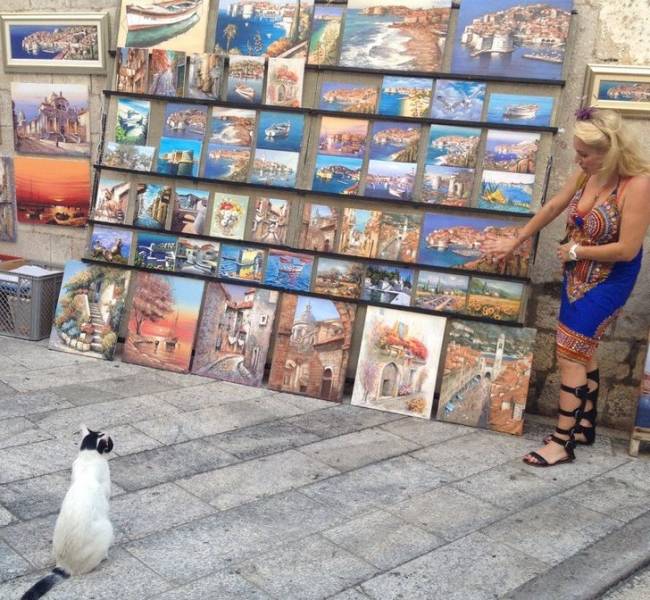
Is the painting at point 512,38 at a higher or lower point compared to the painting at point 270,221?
higher

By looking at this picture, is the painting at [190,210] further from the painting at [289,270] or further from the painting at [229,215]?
the painting at [289,270]

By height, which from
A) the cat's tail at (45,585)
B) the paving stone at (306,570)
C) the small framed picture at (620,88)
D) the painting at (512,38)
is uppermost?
the painting at (512,38)

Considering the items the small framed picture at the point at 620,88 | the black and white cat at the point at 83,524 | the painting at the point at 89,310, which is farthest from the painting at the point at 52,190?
the small framed picture at the point at 620,88

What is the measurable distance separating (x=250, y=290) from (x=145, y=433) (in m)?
1.27

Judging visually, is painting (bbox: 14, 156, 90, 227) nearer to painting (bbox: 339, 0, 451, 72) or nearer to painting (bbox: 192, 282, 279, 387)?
painting (bbox: 192, 282, 279, 387)

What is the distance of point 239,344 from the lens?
4.85 metres

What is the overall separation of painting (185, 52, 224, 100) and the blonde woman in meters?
2.17

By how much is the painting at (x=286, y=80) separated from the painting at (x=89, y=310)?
1.60 metres

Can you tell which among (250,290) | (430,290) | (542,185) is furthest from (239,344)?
(542,185)

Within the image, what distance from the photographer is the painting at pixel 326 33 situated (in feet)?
15.2

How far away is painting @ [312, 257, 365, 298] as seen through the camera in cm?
467

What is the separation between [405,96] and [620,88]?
1242mm

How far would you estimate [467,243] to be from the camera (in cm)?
445

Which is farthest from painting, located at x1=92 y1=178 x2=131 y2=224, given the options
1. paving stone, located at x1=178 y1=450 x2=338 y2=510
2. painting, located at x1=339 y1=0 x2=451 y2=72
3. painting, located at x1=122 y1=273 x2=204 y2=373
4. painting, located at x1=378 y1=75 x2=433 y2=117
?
paving stone, located at x1=178 y1=450 x2=338 y2=510
